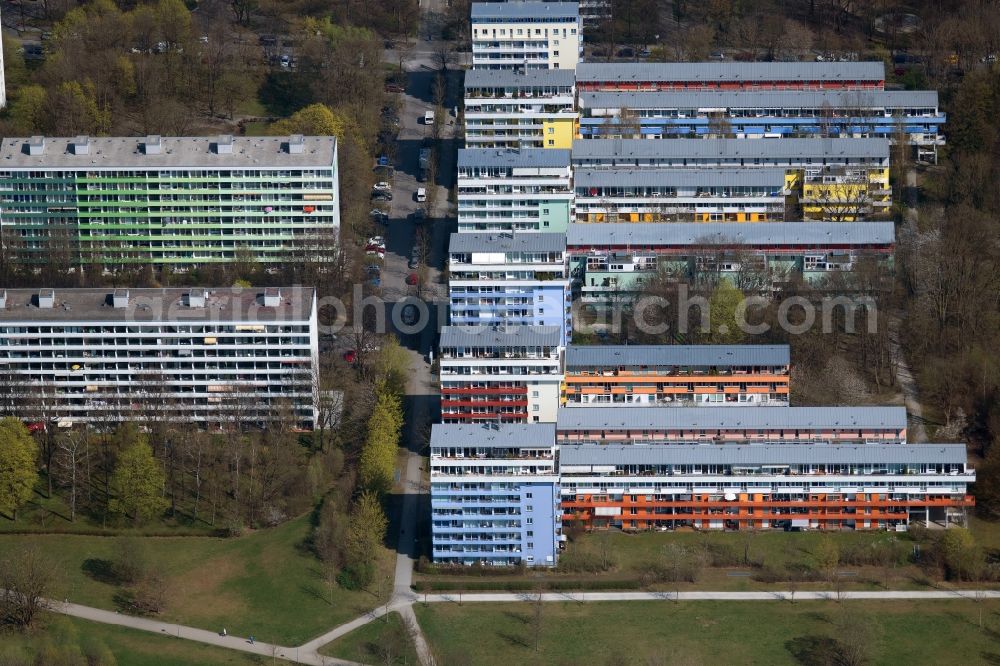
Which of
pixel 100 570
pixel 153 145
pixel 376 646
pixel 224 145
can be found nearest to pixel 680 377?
pixel 376 646

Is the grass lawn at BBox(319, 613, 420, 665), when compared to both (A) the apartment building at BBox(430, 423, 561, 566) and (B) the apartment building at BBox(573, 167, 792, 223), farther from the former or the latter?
→ (B) the apartment building at BBox(573, 167, 792, 223)

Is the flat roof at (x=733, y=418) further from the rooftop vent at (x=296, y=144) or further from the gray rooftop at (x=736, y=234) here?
the rooftop vent at (x=296, y=144)

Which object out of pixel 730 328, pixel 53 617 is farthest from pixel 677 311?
pixel 53 617

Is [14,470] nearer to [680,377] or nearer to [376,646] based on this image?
[376,646]

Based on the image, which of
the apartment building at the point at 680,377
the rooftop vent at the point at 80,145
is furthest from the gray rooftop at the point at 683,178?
the rooftop vent at the point at 80,145

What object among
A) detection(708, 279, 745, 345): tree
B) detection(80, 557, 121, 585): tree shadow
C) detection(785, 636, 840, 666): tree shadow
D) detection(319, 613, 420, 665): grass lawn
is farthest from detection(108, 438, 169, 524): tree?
detection(785, 636, 840, 666): tree shadow
